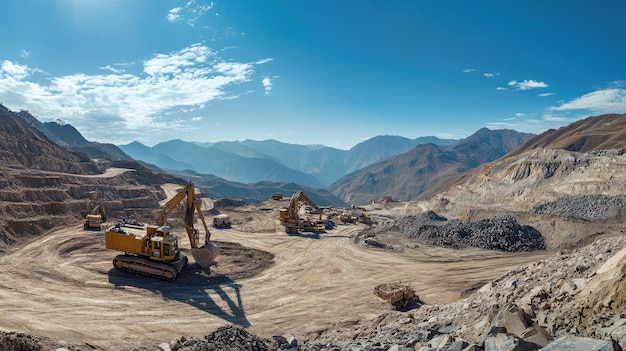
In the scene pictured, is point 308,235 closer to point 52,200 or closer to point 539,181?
point 52,200

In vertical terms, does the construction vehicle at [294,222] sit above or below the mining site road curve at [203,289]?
above

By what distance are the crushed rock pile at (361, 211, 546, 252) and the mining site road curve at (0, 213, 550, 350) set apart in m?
1.52

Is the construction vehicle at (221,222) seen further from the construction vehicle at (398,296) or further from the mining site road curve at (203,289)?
the construction vehicle at (398,296)

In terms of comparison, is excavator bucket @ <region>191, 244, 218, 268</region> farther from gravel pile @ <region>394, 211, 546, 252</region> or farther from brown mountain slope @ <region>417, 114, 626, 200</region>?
brown mountain slope @ <region>417, 114, 626, 200</region>

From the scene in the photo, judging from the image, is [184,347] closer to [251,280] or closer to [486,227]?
[251,280]

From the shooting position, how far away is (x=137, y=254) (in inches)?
801

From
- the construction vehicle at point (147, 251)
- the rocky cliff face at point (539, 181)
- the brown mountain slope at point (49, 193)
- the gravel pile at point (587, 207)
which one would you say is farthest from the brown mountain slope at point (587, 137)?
the brown mountain slope at point (49, 193)

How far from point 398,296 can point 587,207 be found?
30.1m

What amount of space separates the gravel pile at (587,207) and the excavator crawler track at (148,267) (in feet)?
120

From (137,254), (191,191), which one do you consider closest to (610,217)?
(191,191)

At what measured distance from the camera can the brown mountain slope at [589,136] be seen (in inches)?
3294

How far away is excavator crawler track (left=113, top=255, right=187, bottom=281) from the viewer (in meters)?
19.8

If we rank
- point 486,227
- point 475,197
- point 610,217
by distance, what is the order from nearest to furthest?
point 486,227
point 610,217
point 475,197

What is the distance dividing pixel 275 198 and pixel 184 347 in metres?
43.9
